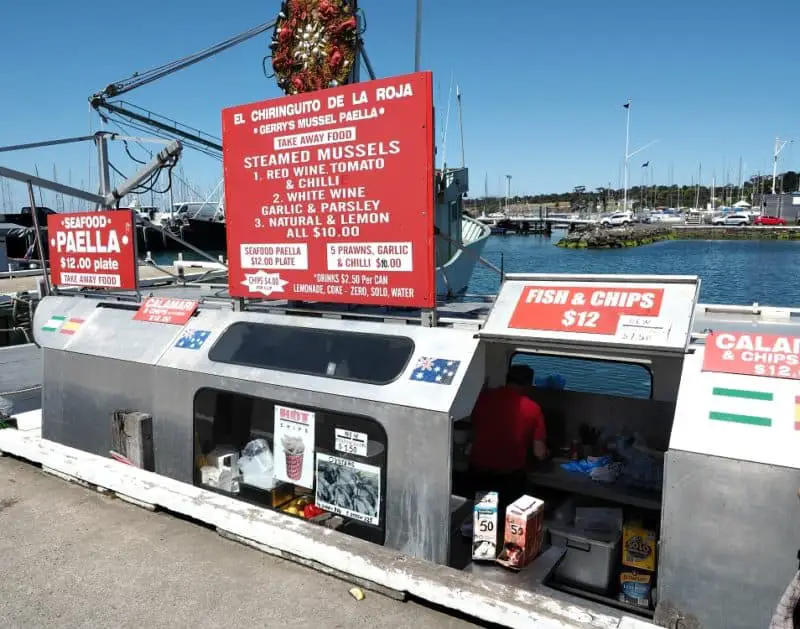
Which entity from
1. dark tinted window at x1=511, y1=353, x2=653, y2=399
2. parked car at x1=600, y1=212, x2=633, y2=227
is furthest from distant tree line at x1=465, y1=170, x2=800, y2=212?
dark tinted window at x1=511, y1=353, x2=653, y2=399

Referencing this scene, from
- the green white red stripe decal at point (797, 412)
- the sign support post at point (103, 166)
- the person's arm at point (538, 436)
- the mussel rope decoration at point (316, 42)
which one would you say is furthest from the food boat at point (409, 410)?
the mussel rope decoration at point (316, 42)

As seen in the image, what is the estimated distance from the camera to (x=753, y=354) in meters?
3.82

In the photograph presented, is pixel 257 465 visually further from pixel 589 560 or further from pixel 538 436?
pixel 589 560

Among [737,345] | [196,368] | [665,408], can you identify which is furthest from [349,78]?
[737,345]

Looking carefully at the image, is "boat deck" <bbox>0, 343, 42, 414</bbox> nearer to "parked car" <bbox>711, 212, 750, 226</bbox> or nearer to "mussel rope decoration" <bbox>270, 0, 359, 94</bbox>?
"mussel rope decoration" <bbox>270, 0, 359, 94</bbox>

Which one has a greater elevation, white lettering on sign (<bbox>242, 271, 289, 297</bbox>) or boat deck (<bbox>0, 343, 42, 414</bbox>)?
white lettering on sign (<bbox>242, 271, 289, 297</bbox>)

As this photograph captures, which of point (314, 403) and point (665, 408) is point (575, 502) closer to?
point (665, 408)

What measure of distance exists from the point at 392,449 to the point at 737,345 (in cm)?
237

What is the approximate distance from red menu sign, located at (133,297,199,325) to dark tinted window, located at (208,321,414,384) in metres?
0.73

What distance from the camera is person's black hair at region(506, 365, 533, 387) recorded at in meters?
7.27

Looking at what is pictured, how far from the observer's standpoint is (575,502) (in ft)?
19.1

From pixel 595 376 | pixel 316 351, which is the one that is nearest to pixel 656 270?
pixel 595 376

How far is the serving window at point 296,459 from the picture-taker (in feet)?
15.6

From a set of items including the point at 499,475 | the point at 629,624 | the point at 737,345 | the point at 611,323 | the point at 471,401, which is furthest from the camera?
the point at 499,475
